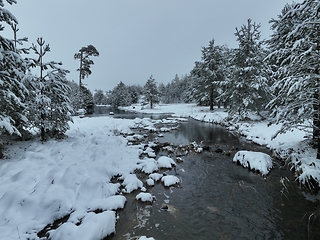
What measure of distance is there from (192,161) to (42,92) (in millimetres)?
8861

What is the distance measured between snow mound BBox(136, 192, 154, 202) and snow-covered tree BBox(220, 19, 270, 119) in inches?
604

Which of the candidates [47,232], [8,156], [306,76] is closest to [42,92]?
[8,156]

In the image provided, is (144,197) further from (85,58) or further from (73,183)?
(85,58)

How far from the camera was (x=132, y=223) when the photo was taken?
14.8 feet

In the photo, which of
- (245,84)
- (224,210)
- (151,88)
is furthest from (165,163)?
(151,88)

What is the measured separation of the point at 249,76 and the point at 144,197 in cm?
1764

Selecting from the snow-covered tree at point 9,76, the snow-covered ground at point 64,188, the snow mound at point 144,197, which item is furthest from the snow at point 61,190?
the snow-covered tree at point 9,76

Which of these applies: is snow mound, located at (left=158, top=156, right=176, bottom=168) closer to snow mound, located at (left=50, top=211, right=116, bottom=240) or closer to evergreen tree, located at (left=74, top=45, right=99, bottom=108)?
snow mound, located at (left=50, top=211, right=116, bottom=240)

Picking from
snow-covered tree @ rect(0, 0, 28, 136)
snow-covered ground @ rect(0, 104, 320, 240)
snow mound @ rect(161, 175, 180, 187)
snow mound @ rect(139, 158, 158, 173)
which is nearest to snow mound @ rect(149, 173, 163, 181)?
snow-covered ground @ rect(0, 104, 320, 240)

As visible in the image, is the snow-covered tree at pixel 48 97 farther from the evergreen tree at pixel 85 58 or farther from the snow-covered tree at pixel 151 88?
the snow-covered tree at pixel 151 88

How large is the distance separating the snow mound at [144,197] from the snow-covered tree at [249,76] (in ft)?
50.3

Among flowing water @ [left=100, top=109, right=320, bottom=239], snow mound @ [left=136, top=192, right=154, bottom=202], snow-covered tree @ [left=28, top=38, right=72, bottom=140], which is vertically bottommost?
flowing water @ [left=100, top=109, right=320, bottom=239]

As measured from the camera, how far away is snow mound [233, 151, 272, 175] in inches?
298

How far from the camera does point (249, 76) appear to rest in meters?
18.2
